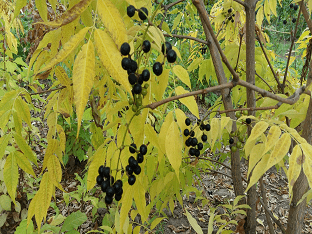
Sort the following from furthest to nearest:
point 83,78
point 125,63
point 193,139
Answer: point 193,139 → point 125,63 → point 83,78

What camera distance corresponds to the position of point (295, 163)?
0.77 meters

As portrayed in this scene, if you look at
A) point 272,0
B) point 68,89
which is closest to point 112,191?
point 68,89

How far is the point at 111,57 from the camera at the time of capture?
1.67ft

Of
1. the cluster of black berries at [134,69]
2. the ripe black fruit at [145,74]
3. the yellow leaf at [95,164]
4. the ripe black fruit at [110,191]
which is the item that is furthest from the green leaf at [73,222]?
the ripe black fruit at [145,74]

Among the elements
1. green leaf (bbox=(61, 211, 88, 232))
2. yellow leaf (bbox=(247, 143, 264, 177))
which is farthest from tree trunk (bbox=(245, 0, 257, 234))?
green leaf (bbox=(61, 211, 88, 232))

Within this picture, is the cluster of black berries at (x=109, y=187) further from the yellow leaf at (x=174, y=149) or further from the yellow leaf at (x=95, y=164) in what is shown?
the yellow leaf at (x=174, y=149)

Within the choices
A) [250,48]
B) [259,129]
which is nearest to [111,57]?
[259,129]

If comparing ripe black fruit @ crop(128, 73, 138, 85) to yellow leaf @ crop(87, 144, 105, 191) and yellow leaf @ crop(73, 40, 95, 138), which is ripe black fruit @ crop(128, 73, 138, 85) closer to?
Answer: yellow leaf @ crop(73, 40, 95, 138)

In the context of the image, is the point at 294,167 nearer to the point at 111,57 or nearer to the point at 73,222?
the point at 111,57

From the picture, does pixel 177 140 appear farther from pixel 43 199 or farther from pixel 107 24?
pixel 43 199

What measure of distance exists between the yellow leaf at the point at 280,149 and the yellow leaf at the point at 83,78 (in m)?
0.60

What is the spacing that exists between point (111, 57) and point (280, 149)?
0.62 metres

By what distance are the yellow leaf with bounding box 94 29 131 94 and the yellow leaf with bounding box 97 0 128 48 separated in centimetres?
2

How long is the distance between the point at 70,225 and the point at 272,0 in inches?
87.9
